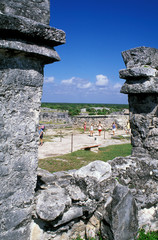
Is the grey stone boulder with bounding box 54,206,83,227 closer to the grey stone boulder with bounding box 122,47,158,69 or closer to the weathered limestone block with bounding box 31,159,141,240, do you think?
the weathered limestone block with bounding box 31,159,141,240

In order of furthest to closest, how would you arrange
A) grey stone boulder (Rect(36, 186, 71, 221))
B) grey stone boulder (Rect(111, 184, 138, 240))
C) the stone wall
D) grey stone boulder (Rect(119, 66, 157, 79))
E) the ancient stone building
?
Result: the stone wall
grey stone boulder (Rect(119, 66, 157, 79))
grey stone boulder (Rect(111, 184, 138, 240))
grey stone boulder (Rect(36, 186, 71, 221))
the ancient stone building

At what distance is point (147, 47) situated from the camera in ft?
14.7

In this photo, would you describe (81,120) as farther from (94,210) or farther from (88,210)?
(88,210)

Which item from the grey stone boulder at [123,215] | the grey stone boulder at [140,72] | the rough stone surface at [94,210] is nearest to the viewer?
the rough stone surface at [94,210]

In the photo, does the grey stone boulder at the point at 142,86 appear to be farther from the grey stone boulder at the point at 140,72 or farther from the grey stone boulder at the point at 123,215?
the grey stone boulder at the point at 123,215

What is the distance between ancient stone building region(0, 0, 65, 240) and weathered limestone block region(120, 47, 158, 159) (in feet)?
8.05

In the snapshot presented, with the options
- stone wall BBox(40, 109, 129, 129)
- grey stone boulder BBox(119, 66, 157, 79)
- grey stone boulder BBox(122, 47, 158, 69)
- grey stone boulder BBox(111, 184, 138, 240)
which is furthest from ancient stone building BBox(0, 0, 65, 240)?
stone wall BBox(40, 109, 129, 129)

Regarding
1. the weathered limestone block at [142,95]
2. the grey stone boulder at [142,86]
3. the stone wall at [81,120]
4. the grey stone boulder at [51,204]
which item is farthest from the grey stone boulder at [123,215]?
the stone wall at [81,120]

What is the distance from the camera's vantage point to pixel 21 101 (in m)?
2.30

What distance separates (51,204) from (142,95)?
3040mm

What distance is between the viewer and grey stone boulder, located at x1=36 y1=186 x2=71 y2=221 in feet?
8.12

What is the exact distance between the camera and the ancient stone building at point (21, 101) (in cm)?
216

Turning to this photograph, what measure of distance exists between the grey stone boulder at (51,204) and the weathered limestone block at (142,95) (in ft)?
8.00

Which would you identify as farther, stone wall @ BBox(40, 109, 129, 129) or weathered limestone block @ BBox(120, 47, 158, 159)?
stone wall @ BBox(40, 109, 129, 129)
